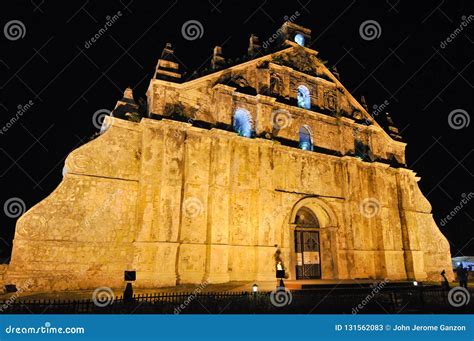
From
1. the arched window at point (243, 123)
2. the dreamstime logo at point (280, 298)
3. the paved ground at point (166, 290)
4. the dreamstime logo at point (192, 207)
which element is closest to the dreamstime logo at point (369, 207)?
the paved ground at point (166, 290)

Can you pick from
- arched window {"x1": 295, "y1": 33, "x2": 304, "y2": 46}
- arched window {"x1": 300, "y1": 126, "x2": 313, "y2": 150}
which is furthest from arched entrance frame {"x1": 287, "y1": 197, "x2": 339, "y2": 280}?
arched window {"x1": 295, "y1": 33, "x2": 304, "y2": 46}

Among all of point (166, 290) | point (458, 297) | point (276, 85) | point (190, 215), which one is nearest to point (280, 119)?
point (276, 85)

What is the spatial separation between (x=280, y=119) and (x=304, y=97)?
320 centimetres

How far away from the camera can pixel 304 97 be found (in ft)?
72.6

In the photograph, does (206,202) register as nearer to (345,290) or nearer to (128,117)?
(128,117)

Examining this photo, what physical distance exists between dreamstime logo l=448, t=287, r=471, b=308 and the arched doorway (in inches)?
276

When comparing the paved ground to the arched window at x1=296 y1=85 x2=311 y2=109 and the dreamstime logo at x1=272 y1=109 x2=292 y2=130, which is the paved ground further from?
the arched window at x1=296 y1=85 x2=311 y2=109

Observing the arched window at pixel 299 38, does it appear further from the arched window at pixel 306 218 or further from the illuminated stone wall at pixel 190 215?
the arched window at pixel 306 218

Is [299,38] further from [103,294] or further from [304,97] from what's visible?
[103,294]

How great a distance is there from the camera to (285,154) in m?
19.2

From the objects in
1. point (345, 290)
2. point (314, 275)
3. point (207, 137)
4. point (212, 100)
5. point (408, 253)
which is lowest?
point (345, 290)

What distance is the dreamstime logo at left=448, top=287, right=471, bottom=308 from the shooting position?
39.8ft

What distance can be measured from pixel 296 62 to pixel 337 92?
344cm

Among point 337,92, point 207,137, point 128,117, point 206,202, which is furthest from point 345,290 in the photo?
point 337,92
